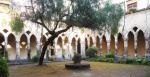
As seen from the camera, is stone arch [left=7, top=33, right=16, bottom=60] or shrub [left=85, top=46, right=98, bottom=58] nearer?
stone arch [left=7, top=33, right=16, bottom=60]

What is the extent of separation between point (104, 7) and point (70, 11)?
2.43 m

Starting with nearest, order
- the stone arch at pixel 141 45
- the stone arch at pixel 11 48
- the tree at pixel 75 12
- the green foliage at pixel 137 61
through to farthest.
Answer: the tree at pixel 75 12 < the green foliage at pixel 137 61 < the stone arch at pixel 11 48 < the stone arch at pixel 141 45

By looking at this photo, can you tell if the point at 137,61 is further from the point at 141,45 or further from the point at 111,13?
the point at 111,13

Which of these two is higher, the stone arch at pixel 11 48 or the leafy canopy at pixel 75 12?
the leafy canopy at pixel 75 12

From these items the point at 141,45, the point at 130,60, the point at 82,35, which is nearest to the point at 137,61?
→ the point at 130,60

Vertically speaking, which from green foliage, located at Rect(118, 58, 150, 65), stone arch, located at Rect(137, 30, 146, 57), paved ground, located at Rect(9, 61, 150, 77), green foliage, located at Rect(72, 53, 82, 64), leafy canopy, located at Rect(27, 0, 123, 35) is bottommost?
paved ground, located at Rect(9, 61, 150, 77)

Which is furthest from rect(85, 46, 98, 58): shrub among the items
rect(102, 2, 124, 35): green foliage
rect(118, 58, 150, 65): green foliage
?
rect(102, 2, 124, 35): green foliage

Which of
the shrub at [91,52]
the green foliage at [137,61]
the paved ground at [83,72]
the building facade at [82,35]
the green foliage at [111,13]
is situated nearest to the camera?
the paved ground at [83,72]

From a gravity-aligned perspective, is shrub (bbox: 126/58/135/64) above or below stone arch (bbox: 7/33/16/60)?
below

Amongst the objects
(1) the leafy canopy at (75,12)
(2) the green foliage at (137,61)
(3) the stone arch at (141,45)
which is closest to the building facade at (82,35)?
(3) the stone arch at (141,45)

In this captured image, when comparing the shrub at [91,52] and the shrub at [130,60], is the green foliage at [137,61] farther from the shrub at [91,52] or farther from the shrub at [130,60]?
the shrub at [91,52]

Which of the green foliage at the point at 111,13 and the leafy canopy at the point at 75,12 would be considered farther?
the green foliage at the point at 111,13

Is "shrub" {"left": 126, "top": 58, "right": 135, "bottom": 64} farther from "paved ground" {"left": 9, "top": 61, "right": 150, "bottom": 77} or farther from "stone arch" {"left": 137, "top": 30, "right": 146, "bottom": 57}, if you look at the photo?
"stone arch" {"left": 137, "top": 30, "right": 146, "bottom": 57}

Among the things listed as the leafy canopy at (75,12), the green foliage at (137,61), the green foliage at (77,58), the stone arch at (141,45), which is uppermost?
the leafy canopy at (75,12)
